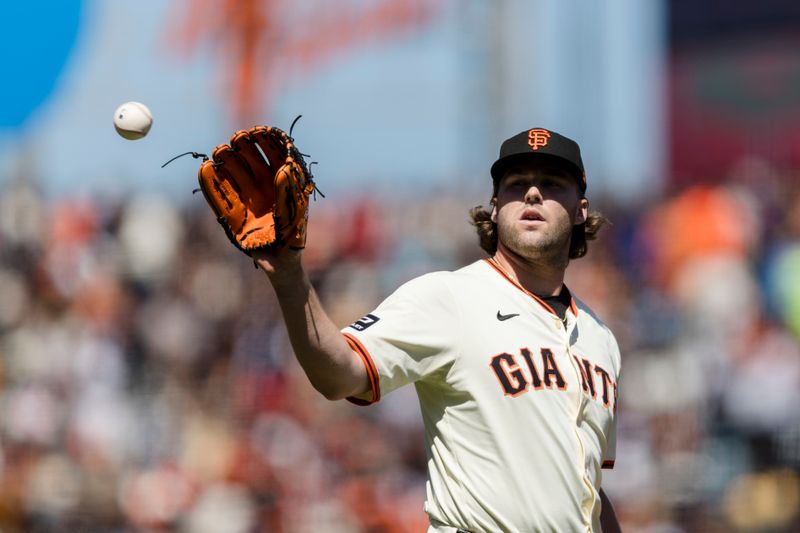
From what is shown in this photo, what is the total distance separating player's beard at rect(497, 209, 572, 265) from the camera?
3316 mm

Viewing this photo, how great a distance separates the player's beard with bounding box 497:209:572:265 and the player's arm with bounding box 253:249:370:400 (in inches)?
27.8

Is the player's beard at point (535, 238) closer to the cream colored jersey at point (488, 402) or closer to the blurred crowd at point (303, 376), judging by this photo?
the cream colored jersey at point (488, 402)

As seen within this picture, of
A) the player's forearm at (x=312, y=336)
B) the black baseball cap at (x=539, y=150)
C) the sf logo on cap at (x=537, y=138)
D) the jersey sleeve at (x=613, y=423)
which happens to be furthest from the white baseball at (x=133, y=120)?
the jersey sleeve at (x=613, y=423)

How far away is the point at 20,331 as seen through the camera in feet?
31.5

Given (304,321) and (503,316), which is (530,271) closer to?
(503,316)

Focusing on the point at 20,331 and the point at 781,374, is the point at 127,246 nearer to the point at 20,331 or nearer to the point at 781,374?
the point at 20,331

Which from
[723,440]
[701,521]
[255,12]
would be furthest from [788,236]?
[255,12]

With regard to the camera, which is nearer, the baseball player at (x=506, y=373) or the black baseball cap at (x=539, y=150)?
the baseball player at (x=506, y=373)

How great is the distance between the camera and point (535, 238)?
3314 millimetres

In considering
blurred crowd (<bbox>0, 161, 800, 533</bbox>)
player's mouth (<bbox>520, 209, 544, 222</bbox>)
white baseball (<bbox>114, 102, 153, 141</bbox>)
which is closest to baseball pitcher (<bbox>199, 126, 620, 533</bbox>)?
player's mouth (<bbox>520, 209, 544, 222</bbox>)

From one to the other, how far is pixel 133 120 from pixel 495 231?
4.10ft

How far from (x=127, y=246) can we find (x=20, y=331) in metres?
1.15

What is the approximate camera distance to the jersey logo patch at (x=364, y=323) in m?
3.01

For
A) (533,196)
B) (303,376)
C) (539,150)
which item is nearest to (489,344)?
(533,196)
